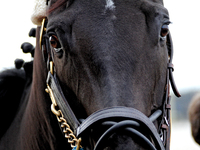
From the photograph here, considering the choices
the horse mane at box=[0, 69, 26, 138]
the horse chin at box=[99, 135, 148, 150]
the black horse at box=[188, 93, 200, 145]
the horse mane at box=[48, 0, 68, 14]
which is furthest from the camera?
the horse mane at box=[0, 69, 26, 138]

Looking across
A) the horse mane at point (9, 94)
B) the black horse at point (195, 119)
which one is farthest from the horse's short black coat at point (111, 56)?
the horse mane at point (9, 94)

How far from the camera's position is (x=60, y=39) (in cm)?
240

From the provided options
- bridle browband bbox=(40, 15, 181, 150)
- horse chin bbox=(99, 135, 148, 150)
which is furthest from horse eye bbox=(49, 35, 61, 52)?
horse chin bbox=(99, 135, 148, 150)

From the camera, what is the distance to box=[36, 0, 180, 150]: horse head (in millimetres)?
2047

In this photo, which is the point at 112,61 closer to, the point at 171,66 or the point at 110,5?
the point at 110,5

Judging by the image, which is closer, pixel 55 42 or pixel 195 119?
pixel 55 42

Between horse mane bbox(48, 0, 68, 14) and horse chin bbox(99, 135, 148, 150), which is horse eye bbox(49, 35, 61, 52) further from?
horse chin bbox(99, 135, 148, 150)

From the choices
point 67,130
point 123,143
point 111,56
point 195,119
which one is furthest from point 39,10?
point 195,119

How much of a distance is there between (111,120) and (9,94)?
2.25 m

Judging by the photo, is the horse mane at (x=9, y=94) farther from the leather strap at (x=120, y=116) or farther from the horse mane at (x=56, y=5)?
the leather strap at (x=120, y=116)

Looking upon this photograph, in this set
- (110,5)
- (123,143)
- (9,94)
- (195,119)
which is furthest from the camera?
(9,94)

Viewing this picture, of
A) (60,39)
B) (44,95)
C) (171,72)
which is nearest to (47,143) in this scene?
(44,95)

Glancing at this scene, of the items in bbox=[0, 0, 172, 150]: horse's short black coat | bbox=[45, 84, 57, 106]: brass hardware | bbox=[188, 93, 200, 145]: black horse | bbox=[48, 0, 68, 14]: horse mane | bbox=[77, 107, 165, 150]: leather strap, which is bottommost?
bbox=[188, 93, 200, 145]: black horse

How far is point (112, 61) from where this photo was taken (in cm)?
213
